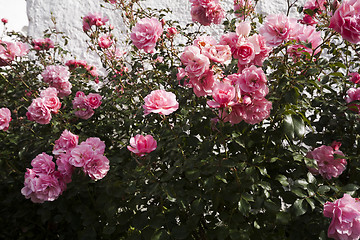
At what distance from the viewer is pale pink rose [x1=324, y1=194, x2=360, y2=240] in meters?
1.01

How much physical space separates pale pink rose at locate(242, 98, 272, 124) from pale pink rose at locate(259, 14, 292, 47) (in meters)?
0.22

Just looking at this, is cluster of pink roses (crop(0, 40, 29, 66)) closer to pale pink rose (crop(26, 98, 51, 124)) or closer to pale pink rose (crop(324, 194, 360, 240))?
pale pink rose (crop(26, 98, 51, 124))

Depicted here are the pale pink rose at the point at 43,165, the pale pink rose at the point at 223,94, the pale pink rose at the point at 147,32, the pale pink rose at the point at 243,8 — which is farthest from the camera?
the pale pink rose at the point at 243,8

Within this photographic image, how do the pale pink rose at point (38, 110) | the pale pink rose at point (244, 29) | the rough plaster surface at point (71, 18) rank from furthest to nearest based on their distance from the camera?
the rough plaster surface at point (71, 18) → the pale pink rose at point (38, 110) → the pale pink rose at point (244, 29)

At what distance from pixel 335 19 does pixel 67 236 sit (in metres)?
1.78

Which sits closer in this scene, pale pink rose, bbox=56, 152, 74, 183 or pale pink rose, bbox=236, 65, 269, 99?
pale pink rose, bbox=236, 65, 269, 99

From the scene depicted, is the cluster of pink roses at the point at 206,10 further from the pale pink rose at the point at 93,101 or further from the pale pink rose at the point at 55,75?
the pale pink rose at the point at 55,75

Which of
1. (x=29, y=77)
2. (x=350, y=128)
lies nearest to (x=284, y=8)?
(x=350, y=128)

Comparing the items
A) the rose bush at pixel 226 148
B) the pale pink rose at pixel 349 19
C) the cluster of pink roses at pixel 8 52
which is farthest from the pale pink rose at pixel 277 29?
the cluster of pink roses at pixel 8 52

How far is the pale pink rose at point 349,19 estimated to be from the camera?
0.99m

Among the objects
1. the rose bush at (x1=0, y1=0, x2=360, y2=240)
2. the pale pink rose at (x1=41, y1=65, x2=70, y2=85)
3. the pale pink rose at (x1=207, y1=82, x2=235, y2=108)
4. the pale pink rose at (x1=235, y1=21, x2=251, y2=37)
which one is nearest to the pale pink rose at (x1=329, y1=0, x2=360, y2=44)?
the rose bush at (x1=0, y1=0, x2=360, y2=240)

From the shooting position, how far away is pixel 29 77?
2.17 meters

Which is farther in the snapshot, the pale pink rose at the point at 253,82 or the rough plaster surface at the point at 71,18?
the rough plaster surface at the point at 71,18

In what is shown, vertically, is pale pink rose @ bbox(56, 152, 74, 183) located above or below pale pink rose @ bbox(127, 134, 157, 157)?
below
